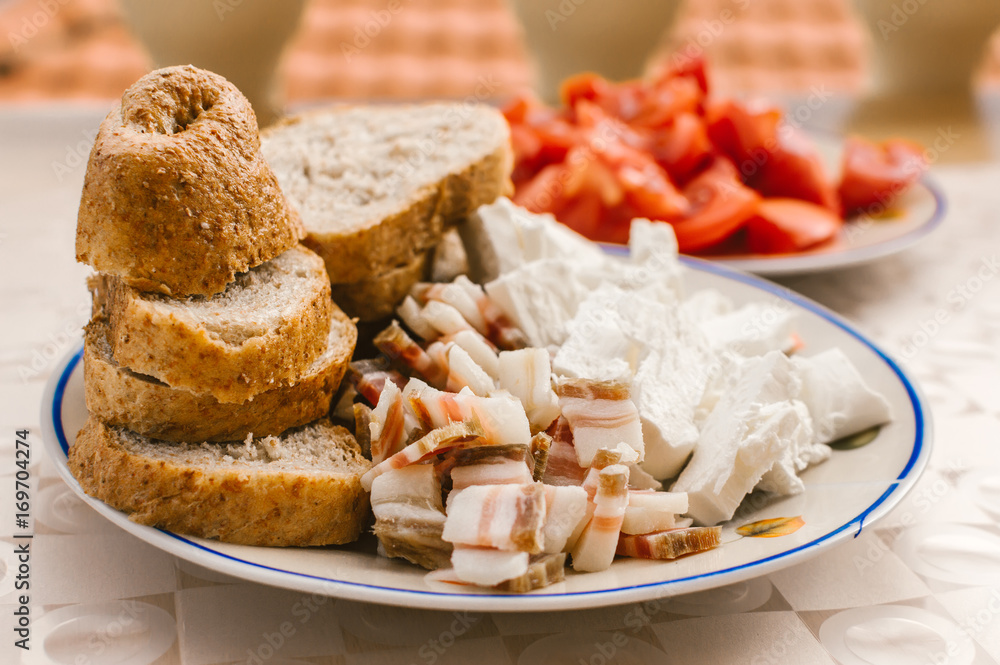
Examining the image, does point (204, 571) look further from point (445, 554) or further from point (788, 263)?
point (788, 263)

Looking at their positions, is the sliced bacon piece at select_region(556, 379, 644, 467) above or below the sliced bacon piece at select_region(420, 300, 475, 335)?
below

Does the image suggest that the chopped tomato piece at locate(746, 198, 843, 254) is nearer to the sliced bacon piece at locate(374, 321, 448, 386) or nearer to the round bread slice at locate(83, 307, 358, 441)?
the sliced bacon piece at locate(374, 321, 448, 386)

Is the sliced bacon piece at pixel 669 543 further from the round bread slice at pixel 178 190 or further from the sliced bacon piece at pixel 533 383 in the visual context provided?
the round bread slice at pixel 178 190

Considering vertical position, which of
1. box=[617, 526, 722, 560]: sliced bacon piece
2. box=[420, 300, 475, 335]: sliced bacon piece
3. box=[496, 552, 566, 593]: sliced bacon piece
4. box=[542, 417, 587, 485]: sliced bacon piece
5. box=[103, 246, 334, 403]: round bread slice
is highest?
box=[103, 246, 334, 403]: round bread slice

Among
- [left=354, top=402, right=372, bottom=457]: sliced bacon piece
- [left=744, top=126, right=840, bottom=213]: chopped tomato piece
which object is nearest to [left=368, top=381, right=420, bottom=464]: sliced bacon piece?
[left=354, top=402, right=372, bottom=457]: sliced bacon piece

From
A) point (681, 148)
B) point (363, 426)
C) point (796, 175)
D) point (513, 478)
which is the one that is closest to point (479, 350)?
point (363, 426)

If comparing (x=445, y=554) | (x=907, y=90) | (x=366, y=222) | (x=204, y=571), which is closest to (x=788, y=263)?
(x=366, y=222)

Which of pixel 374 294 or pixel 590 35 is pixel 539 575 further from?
pixel 590 35
